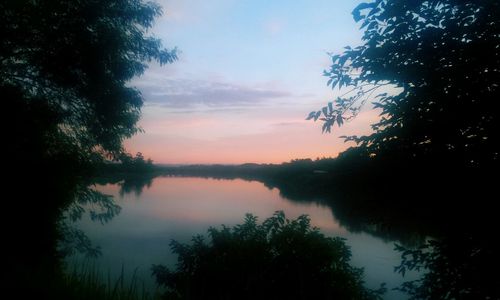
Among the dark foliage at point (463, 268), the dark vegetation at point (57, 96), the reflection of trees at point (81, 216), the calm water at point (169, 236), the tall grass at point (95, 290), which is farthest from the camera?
the calm water at point (169, 236)

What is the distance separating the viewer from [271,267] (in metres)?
9.40

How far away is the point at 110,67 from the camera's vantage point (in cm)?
924

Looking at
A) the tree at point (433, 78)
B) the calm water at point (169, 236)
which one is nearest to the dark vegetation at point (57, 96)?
the tree at point (433, 78)

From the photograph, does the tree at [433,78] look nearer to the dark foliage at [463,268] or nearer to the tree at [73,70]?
the dark foliage at [463,268]

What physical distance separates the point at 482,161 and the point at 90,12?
8.60 m

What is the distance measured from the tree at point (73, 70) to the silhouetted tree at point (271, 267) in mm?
4567

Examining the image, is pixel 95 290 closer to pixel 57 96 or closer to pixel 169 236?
pixel 57 96

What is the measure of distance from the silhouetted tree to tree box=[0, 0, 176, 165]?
4567mm

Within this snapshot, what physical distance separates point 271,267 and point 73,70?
7510 millimetres

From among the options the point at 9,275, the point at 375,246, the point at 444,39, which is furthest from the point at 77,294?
the point at 375,246

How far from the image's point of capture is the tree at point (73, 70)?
24.3 ft

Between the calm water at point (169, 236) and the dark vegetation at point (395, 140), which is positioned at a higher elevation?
the dark vegetation at point (395, 140)

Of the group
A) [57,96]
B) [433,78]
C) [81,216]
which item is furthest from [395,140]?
[81,216]

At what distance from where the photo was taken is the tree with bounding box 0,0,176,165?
7.40 m
